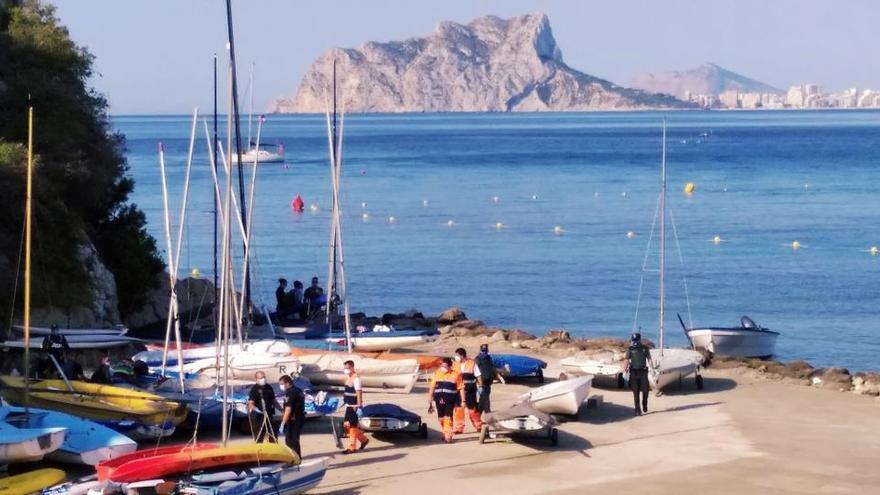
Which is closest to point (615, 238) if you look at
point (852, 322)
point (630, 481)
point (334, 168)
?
point (852, 322)

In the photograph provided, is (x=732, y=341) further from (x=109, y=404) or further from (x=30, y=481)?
(x=30, y=481)

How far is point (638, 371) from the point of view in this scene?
2377 cm

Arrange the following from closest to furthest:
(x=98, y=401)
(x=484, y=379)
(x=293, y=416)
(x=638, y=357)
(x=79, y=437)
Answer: (x=293, y=416) < (x=79, y=437) < (x=98, y=401) < (x=484, y=379) < (x=638, y=357)

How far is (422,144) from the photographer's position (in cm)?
18250

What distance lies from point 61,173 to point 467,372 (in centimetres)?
1645

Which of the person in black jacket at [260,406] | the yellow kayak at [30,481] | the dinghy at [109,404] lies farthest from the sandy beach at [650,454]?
the yellow kayak at [30,481]

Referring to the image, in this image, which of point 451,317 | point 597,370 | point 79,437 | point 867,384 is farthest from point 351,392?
point 451,317

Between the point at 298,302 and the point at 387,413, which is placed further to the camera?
the point at 298,302

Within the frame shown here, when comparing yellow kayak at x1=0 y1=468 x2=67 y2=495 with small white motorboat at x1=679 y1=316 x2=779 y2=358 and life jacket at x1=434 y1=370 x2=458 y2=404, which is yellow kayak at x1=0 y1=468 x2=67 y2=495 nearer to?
life jacket at x1=434 y1=370 x2=458 y2=404

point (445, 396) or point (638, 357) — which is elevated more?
point (638, 357)

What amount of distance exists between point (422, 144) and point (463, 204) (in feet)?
326

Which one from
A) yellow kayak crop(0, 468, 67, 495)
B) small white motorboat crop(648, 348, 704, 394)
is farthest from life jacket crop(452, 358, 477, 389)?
yellow kayak crop(0, 468, 67, 495)

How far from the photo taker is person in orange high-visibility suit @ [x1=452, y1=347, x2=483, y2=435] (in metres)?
21.8

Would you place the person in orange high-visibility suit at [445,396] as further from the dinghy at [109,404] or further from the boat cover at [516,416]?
the dinghy at [109,404]
